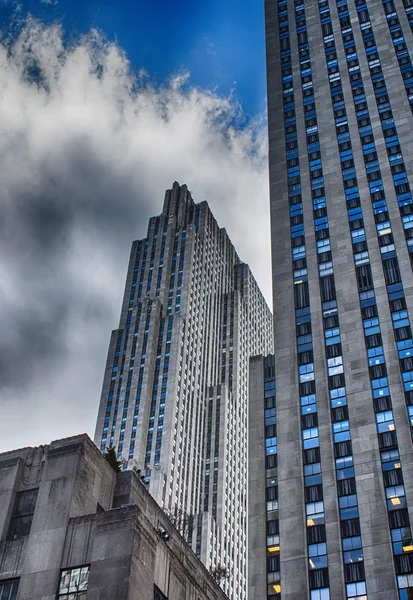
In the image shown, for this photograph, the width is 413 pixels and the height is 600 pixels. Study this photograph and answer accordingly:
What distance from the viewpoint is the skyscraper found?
7488 centimetres

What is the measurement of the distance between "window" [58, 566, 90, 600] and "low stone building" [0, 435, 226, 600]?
0.17ft

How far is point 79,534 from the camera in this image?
42.9 m

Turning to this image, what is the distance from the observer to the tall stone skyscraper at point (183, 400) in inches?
5979

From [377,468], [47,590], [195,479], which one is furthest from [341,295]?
[195,479]

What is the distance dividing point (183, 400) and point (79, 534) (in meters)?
124

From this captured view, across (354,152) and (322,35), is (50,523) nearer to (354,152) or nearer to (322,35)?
(354,152)

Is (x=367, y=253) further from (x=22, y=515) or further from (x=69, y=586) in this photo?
(x=69, y=586)

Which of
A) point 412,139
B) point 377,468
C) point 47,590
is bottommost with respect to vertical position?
point 47,590

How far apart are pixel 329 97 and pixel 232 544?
92302 mm

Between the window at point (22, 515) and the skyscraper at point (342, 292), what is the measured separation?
3716cm

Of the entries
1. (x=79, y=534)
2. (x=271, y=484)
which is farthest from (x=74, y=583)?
(x=271, y=484)

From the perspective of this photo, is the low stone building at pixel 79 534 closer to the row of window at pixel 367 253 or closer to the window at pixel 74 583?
the window at pixel 74 583

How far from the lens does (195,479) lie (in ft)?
524

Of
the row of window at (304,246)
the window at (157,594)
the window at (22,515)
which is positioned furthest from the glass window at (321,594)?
the window at (22,515)
